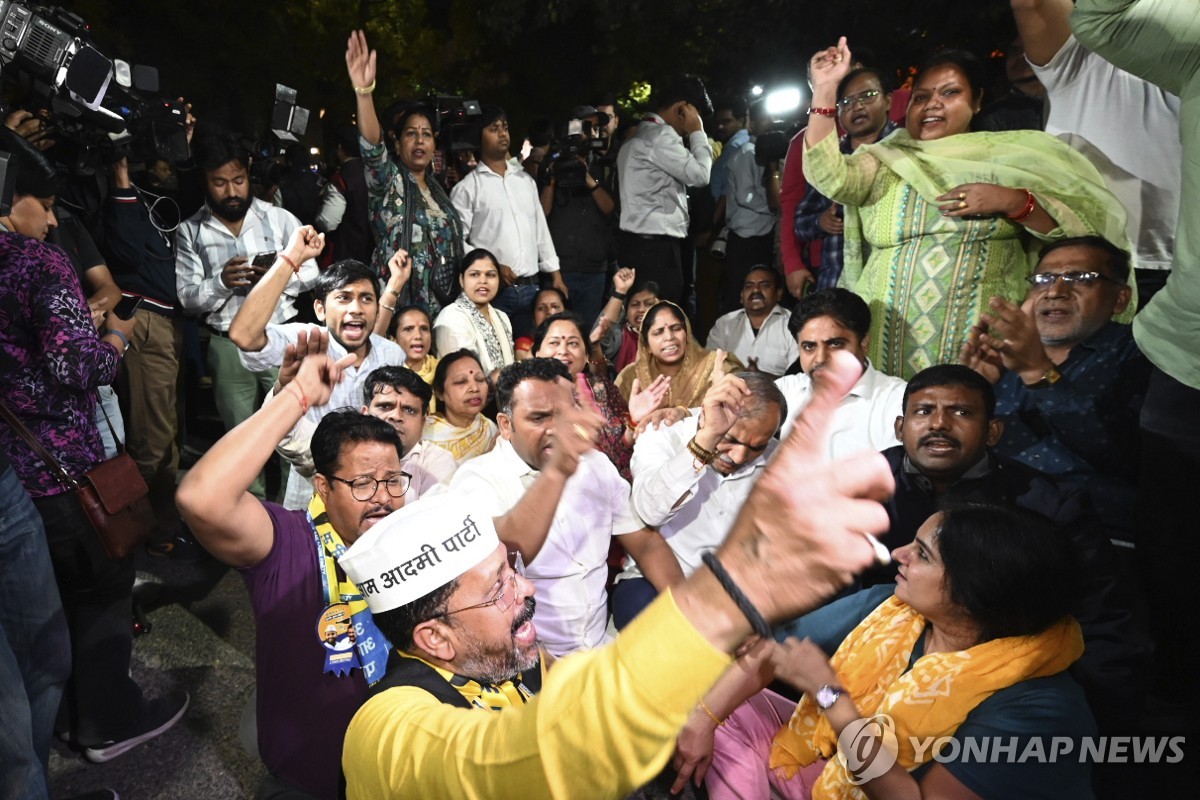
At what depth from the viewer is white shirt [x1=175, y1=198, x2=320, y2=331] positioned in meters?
4.27

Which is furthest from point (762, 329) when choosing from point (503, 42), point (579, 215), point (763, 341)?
point (503, 42)

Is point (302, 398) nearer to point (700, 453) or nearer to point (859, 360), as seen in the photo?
point (700, 453)

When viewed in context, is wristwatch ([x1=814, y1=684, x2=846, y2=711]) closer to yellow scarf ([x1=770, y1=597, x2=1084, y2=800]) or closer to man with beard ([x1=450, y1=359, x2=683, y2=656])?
yellow scarf ([x1=770, y1=597, x2=1084, y2=800])

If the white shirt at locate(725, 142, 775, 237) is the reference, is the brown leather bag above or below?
below

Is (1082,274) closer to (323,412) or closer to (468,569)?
(468,569)

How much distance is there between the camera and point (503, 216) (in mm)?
5203

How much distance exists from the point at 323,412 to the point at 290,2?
11.2m

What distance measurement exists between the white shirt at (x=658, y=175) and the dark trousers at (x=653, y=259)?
0.07 m

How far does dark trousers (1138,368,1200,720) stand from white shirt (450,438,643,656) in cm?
159

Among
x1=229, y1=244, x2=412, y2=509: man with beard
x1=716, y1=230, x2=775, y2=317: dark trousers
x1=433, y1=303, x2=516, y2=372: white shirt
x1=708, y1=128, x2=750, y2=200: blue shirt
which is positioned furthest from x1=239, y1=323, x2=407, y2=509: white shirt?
x1=708, y1=128, x2=750, y2=200: blue shirt

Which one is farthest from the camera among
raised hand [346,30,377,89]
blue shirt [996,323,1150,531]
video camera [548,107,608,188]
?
video camera [548,107,608,188]

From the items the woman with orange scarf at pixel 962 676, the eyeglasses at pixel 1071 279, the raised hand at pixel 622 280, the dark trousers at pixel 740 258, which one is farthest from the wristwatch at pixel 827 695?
the dark trousers at pixel 740 258

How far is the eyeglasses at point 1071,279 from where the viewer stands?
2.51 metres

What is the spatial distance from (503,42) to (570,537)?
12.4 metres
